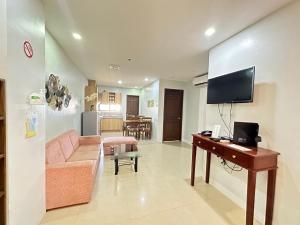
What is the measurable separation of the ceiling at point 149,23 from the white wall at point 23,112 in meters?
0.53

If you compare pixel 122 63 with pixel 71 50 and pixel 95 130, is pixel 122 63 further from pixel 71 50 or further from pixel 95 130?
pixel 95 130

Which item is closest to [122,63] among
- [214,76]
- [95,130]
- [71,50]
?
[71,50]

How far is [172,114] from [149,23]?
15.2 ft

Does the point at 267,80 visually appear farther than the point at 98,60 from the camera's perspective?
No

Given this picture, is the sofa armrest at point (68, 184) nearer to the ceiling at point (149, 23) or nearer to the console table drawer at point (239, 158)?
the console table drawer at point (239, 158)

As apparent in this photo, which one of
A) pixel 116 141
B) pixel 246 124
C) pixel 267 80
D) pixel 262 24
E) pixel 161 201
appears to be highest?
pixel 262 24

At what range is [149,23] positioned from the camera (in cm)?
209

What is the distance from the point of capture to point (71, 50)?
10.6 ft

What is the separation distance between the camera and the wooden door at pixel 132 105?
9.09 meters

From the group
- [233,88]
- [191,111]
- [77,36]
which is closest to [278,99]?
[233,88]

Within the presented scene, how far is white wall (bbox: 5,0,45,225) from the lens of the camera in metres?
1.19

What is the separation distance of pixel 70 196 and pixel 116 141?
2172 mm

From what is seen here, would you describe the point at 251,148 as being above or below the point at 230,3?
below

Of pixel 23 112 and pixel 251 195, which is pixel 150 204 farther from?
pixel 23 112
